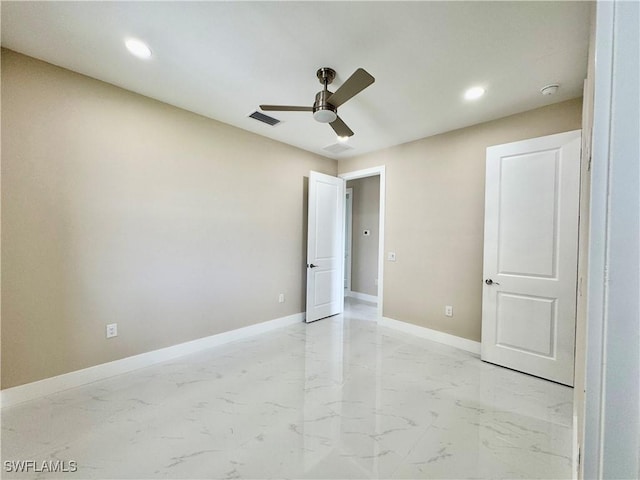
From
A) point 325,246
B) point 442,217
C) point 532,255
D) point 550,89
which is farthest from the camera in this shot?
point 325,246

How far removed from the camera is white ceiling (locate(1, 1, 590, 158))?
162 centimetres

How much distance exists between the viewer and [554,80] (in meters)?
2.21

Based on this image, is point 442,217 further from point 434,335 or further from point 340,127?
point 340,127

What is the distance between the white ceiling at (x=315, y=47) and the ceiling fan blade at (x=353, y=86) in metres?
0.30

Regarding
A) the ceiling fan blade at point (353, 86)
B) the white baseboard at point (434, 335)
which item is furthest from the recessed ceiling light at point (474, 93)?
the white baseboard at point (434, 335)

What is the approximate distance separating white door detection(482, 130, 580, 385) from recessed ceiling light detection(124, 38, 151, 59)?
321 centimetres

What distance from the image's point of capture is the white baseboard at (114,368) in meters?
2.06

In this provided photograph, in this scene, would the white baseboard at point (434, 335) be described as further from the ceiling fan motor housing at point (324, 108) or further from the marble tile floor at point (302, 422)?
the ceiling fan motor housing at point (324, 108)

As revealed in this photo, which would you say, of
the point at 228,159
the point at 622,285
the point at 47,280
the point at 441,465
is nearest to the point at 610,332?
the point at 622,285

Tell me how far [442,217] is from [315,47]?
94.4 inches

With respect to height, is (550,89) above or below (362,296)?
above

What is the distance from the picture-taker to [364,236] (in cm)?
572

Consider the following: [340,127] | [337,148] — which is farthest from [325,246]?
[340,127]

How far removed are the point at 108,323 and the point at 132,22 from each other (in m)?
2.38
